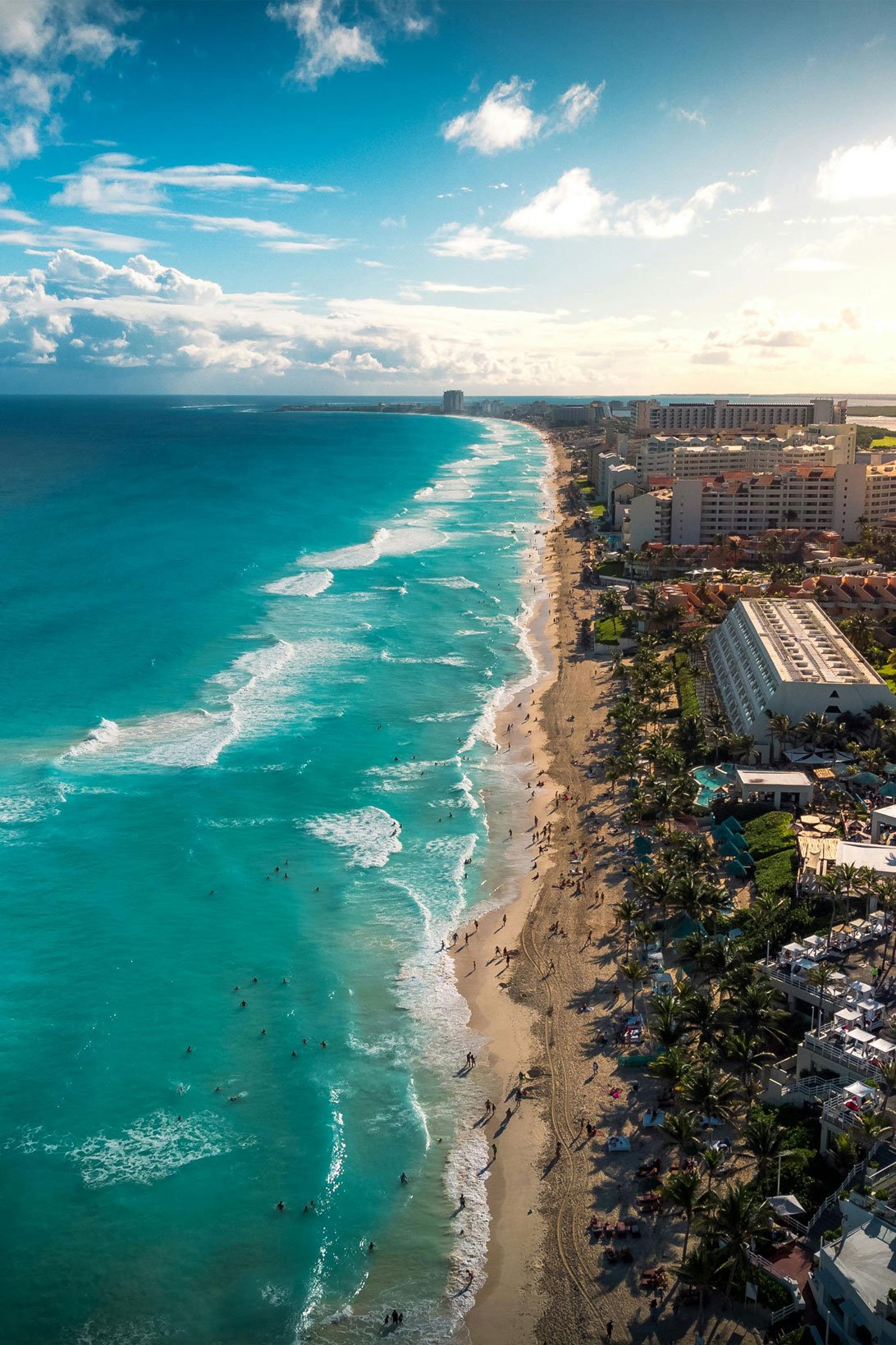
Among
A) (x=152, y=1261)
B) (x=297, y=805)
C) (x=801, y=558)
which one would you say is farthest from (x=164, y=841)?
(x=801, y=558)

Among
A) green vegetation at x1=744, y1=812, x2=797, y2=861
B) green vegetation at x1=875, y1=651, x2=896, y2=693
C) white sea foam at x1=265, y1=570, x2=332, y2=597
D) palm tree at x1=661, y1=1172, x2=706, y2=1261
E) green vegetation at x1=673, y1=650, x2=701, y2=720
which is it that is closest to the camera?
palm tree at x1=661, y1=1172, x2=706, y2=1261

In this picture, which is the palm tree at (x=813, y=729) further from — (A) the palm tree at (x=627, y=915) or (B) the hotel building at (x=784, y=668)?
(A) the palm tree at (x=627, y=915)

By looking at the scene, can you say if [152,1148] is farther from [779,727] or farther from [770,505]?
[770,505]

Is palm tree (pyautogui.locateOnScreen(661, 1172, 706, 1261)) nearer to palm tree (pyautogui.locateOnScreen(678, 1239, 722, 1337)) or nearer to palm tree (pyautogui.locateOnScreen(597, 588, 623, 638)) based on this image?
palm tree (pyautogui.locateOnScreen(678, 1239, 722, 1337))

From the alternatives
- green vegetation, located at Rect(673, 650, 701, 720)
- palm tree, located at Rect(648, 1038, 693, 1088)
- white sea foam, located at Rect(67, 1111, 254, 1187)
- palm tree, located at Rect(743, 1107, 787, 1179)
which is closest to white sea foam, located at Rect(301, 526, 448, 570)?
green vegetation, located at Rect(673, 650, 701, 720)

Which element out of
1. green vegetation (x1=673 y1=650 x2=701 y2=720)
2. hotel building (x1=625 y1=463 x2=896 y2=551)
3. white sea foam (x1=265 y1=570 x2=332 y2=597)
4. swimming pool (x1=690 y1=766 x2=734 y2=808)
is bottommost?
swimming pool (x1=690 y1=766 x2=734 y2=808)

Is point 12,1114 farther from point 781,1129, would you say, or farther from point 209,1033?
point 781,1129
